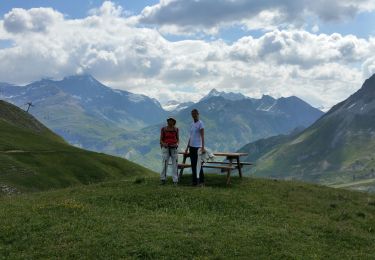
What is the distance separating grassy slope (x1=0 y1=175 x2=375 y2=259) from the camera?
1905 cm

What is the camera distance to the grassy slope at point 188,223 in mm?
19047

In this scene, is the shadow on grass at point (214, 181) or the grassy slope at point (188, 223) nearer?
the grassy slope at point (188, 223)

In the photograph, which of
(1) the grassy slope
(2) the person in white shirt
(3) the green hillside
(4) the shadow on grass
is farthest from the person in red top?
(3) the green hillside

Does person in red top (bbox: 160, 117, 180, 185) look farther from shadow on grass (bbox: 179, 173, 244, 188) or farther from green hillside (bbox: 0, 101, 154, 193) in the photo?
green hillside (bbox: 0, 101, 154, 193)

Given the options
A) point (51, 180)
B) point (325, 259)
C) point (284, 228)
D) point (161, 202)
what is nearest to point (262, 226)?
point (284, 228)

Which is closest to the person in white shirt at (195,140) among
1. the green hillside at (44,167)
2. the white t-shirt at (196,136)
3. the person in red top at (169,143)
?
the white t-shirt at (196,136)

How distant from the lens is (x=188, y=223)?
23.0 metres

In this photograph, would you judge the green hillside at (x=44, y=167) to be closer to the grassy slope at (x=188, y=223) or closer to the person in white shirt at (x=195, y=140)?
the person in white shirt at (x=195, y=140)

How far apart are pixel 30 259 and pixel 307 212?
16.6m

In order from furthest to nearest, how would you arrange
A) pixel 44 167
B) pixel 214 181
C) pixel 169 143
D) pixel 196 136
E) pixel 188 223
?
pixel 44 167, pixel 214 181, pixel 169 143, pixel 196 136, pixel 188 223

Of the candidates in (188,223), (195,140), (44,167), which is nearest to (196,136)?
(195,140)

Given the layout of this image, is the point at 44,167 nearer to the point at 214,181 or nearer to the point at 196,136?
the point at 214,181

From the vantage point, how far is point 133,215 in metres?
24.2

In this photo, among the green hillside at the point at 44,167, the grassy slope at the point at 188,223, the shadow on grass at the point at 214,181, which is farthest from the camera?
the green hillside at the point at 44,167
